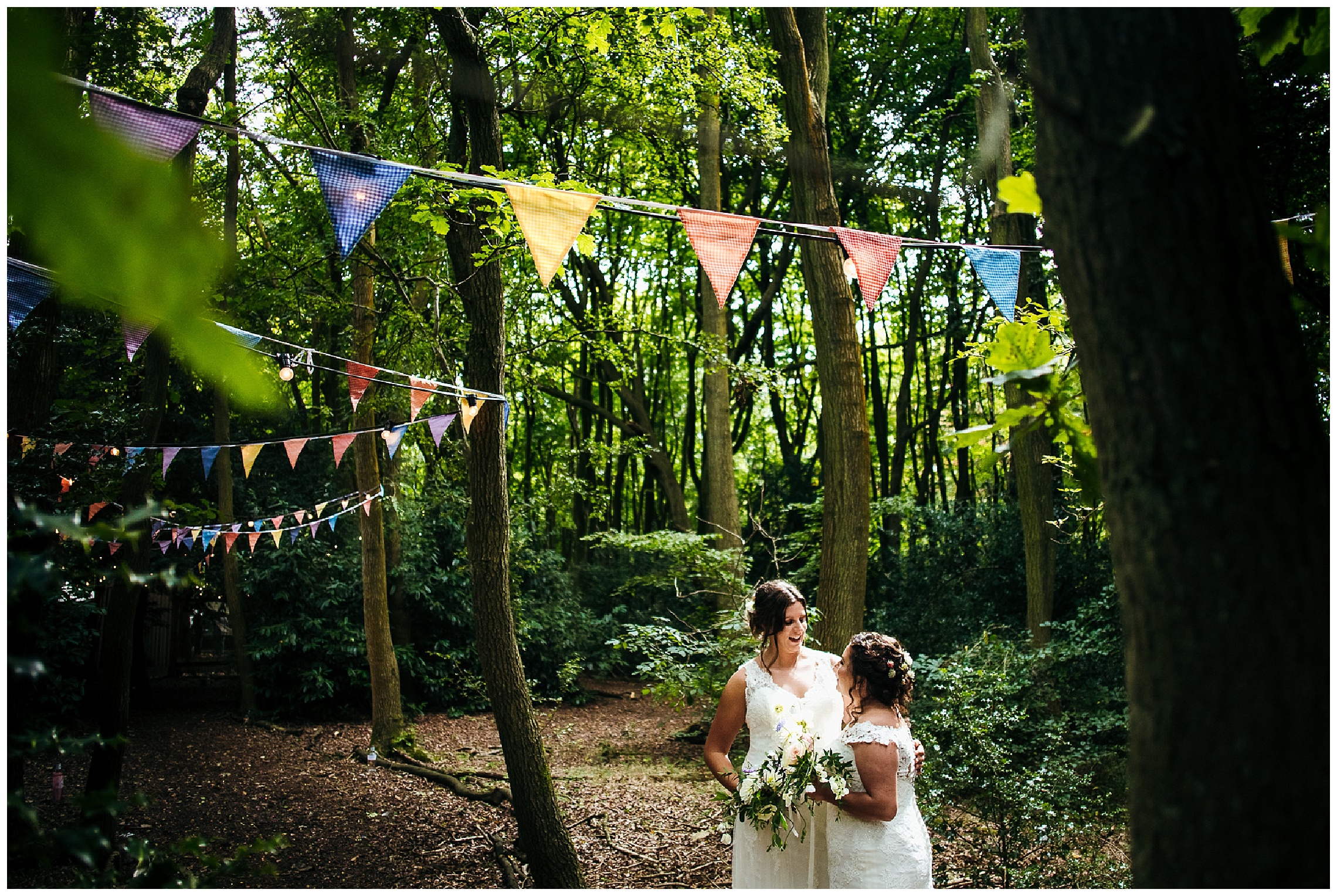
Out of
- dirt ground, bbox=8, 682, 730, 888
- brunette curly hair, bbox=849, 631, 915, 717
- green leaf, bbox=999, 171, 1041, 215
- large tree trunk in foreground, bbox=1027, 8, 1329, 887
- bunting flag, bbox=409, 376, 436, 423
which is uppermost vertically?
bunting flag, bbox=409, 376, 436, 423

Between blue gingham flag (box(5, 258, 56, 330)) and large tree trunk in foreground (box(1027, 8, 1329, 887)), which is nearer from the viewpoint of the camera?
large tree trunk in foreground (box(1027, 8, 1329, 887))

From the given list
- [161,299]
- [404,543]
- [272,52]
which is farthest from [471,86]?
[404,543]

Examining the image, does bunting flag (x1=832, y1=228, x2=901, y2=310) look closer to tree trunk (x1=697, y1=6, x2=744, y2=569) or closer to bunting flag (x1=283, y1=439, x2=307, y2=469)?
bunting flag (x1=283, y1=439, x2=307, y2=469)

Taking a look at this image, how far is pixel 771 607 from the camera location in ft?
11.6

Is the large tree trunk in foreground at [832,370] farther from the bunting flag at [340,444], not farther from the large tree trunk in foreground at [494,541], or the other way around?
the bunting flag at [340,444]

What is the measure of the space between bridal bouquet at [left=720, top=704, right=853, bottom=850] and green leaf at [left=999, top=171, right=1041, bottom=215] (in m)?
2.05

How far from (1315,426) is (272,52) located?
10251 millimetres

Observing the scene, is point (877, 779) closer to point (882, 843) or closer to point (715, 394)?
point (882, 843)

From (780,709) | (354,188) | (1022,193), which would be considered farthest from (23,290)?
(1022,193)

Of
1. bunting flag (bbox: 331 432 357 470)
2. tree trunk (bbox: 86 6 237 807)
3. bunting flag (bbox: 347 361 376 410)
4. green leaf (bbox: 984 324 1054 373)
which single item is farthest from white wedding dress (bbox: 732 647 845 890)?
bunting flag (bbox: 331 432 357 470)

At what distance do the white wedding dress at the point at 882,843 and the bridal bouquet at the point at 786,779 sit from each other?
0.11 m

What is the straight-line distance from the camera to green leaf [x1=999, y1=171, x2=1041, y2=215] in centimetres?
147

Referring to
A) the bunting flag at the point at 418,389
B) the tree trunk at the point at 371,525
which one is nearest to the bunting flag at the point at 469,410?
the bunting flag at the point at 418,389

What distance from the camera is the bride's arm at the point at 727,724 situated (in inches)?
133
